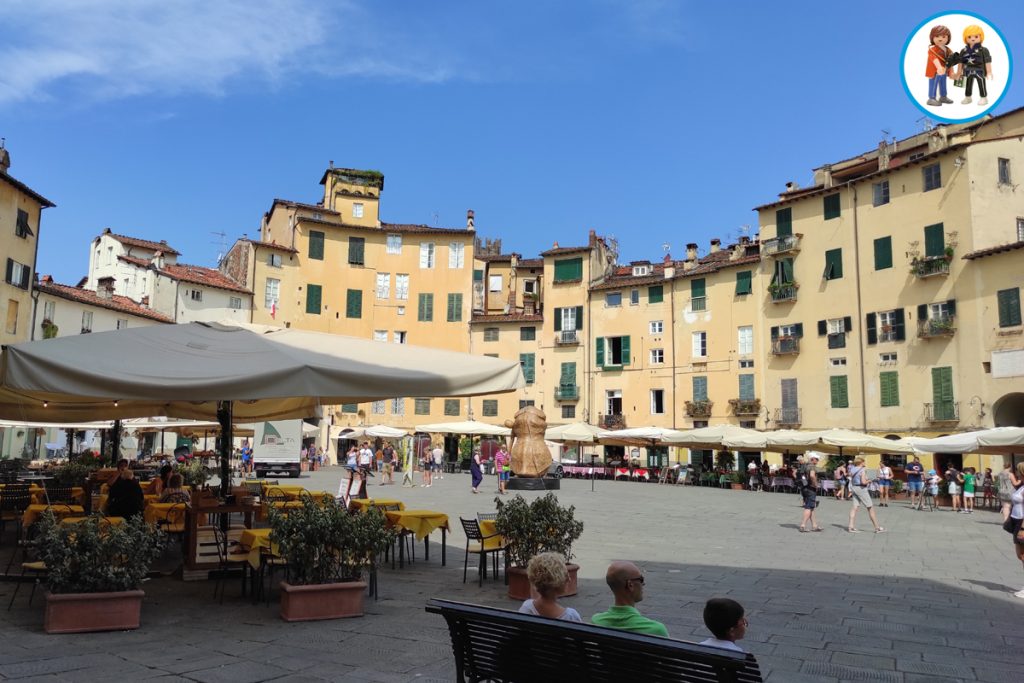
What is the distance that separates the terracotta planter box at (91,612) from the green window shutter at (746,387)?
1486 inches

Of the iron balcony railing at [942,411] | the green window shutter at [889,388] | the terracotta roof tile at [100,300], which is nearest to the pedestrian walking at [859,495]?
the iron balcony railing at [942,411]

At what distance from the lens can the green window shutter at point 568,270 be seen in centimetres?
5031

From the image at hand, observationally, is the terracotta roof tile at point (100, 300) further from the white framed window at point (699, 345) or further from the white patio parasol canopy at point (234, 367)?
the white patio parasol canopy at point (234, 367)

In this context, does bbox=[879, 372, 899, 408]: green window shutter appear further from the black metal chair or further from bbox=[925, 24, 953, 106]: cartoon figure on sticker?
the black metal chair

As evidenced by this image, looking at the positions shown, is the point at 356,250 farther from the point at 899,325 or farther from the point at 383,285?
the point at 899,325

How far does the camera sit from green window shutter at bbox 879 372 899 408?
34250mm

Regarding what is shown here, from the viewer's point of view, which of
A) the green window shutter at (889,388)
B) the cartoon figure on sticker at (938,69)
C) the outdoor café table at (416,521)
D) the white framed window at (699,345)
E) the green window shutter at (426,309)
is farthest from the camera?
the green window shutter at (426,309)

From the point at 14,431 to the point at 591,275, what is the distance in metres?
32.0

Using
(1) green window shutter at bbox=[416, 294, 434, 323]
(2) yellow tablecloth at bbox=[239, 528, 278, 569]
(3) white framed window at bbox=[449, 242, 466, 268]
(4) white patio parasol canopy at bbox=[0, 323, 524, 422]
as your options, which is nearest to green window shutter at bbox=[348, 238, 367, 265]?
(1) green window shutter at bbox=[416, 294, 434, 323]

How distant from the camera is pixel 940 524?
61.7 feet

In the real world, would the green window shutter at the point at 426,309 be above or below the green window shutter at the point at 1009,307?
above

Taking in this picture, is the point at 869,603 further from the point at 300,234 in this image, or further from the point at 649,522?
the point at 300,234

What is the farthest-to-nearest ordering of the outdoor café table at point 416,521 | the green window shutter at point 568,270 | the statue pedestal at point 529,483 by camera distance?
1. the green window shutter at point 568,270
2. the statue pedestal at point 529,483
3. the outdoor café table at point 416,521

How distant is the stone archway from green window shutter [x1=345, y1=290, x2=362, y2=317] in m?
35.2
